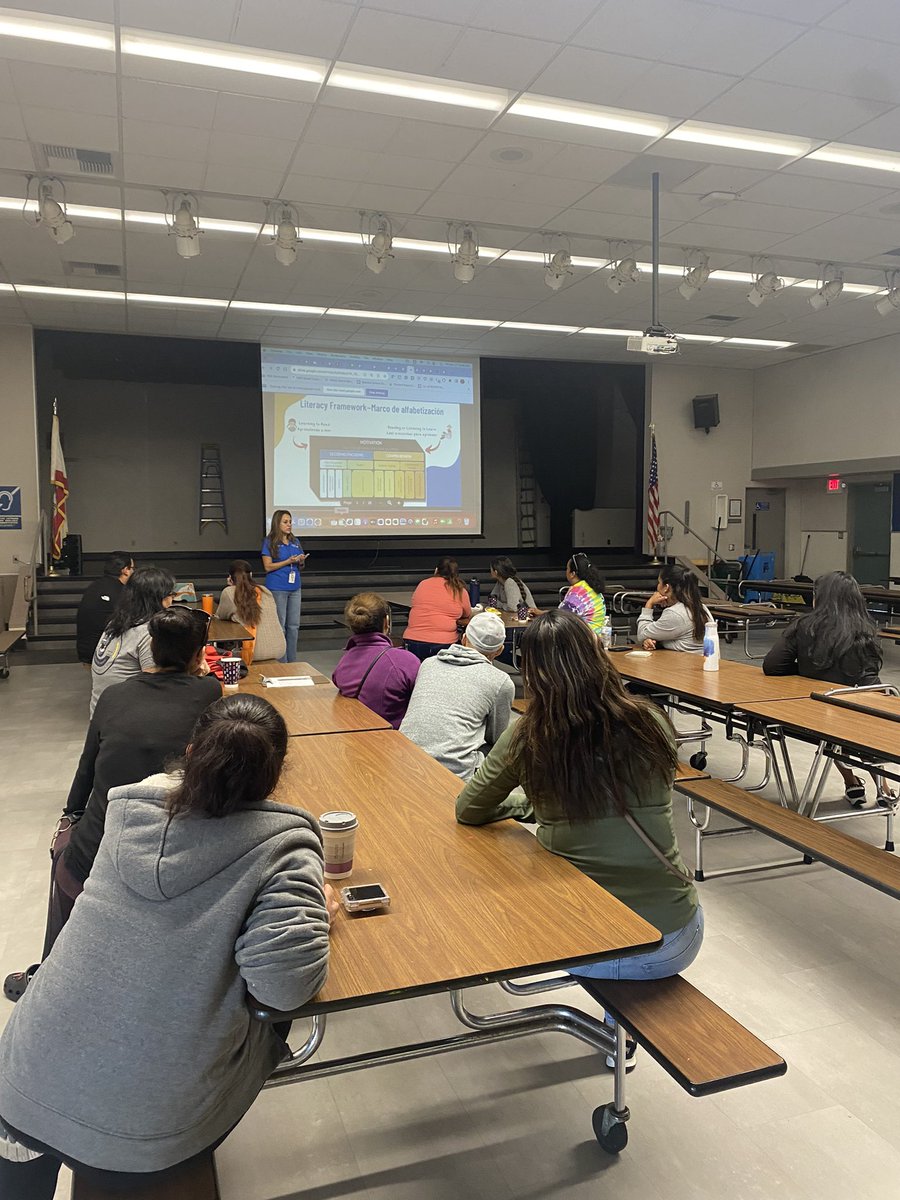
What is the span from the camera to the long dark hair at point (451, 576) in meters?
A: 6.32

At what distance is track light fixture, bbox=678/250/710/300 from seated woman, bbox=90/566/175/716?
543cm

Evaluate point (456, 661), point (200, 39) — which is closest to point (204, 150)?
point (200, 39)

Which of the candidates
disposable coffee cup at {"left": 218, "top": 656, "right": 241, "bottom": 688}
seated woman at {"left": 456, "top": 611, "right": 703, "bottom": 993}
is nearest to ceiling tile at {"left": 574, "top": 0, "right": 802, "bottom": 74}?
seated woman at {"left": 456, "top": 611, "right": 703, "bottom": 993}

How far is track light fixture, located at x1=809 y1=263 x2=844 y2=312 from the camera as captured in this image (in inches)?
296

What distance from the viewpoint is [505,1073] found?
7.45 feet

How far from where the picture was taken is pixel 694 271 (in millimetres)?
7211

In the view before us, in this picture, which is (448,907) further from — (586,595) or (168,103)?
(168,103)

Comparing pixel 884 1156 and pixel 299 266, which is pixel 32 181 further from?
pixel 884 1156

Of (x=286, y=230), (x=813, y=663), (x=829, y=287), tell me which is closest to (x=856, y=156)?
(x=829, y=287)

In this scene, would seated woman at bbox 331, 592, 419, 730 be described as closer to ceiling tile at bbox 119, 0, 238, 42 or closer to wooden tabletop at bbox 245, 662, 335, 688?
wooden tabletop at bbox 245, 662, 335, 688

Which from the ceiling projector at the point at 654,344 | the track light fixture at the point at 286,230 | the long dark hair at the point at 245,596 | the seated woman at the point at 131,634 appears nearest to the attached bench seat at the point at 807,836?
the seated woman at the point at 131,634

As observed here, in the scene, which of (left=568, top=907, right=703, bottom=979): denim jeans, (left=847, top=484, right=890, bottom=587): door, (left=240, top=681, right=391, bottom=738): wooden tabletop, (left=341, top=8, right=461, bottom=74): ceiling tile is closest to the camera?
(left=568, top=907, right=703, bottom=979): denim jeans

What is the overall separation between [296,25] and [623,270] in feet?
12.6

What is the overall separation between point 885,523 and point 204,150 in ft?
33.1
